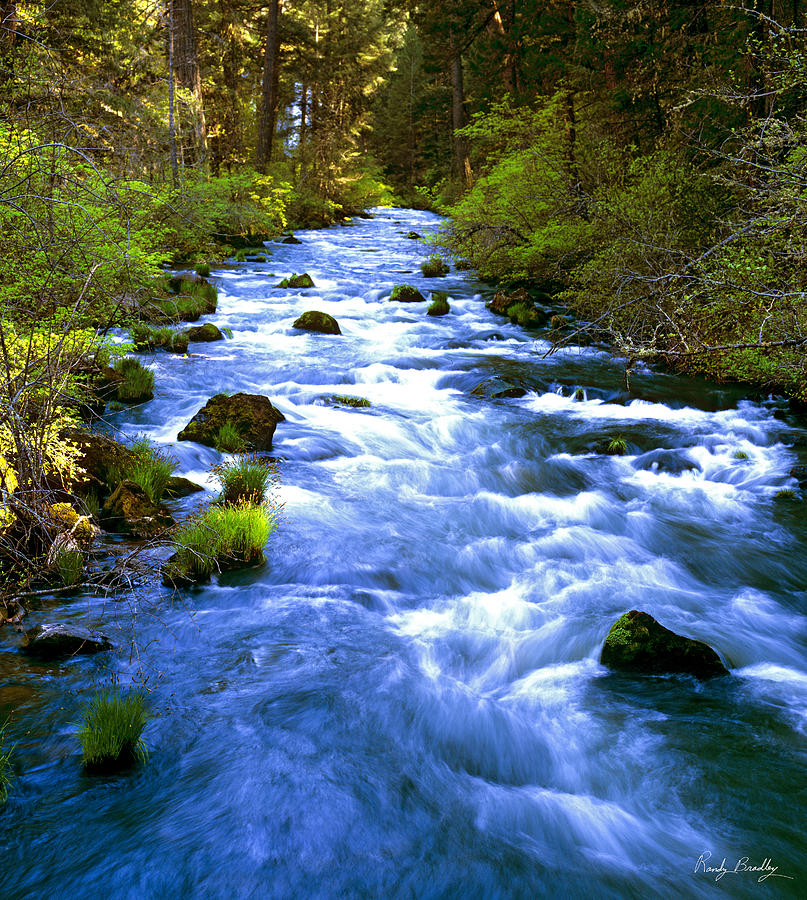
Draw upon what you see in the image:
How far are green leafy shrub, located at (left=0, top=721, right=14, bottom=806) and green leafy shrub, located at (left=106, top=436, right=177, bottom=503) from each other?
2.89 m

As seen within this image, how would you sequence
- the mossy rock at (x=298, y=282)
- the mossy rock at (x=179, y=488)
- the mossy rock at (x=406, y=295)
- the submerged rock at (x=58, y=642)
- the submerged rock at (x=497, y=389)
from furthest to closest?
the mossy rock at (x=298, y=282) < the mossy rock at (x=406, y=295) < the submerged rock at (x=497, y=389) < the mossy rock at (x=179, y=488) < the submerged rock at (x=58, y=642)

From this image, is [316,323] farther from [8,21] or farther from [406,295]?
[8,21]

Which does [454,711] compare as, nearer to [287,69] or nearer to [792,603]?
[792,603]

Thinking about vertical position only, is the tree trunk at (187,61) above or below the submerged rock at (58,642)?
above

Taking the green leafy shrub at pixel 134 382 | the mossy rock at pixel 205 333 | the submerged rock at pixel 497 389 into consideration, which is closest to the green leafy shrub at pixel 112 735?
the green leafy shrub at pixel 134 382

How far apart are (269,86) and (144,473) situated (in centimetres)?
2379

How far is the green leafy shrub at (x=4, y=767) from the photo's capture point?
3.36m

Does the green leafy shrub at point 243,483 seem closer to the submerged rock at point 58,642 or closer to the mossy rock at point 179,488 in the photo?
the mossy rock at point 179,488

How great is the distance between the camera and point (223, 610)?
17.9 feet

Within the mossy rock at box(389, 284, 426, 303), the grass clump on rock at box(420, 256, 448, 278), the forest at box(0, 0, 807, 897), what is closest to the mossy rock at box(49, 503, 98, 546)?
the forest at box(0, 0, 807, 897)

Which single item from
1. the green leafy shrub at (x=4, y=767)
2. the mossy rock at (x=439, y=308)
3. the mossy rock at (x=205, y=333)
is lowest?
the green leafy shrub at (x=4, y=767)
